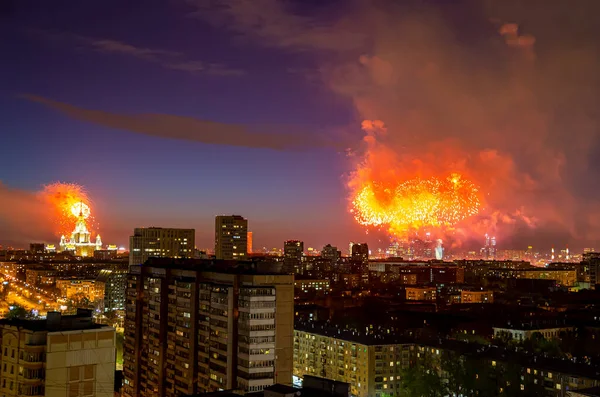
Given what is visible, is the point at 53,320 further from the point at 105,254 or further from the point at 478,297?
the point at 105,254

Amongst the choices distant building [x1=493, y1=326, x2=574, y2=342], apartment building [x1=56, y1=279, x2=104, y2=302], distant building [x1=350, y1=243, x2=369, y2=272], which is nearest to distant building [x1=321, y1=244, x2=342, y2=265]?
distant building [x1=350, y1=243, x2=369, y2=272]

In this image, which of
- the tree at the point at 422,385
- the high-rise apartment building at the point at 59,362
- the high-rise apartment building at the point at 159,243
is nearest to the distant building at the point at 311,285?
the high-rise apartment building at the point at 159,243

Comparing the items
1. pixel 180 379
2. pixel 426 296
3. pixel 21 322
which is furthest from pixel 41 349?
pixel 426 296

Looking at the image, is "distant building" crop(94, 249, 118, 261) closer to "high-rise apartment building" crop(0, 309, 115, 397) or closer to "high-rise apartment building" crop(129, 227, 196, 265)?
"high-rise apartment building" crop(129, 227, 196, 265)

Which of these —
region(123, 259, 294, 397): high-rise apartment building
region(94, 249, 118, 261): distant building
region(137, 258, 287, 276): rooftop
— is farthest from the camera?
region(94, 249, 118, 261): distant building

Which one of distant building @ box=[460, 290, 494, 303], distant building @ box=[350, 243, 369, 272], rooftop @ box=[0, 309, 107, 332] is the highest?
distant building @ box=[350, 243, 369, 272]

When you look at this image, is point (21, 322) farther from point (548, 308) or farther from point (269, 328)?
point (548, 308)

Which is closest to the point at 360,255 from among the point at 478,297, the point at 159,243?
the point at 478,297
